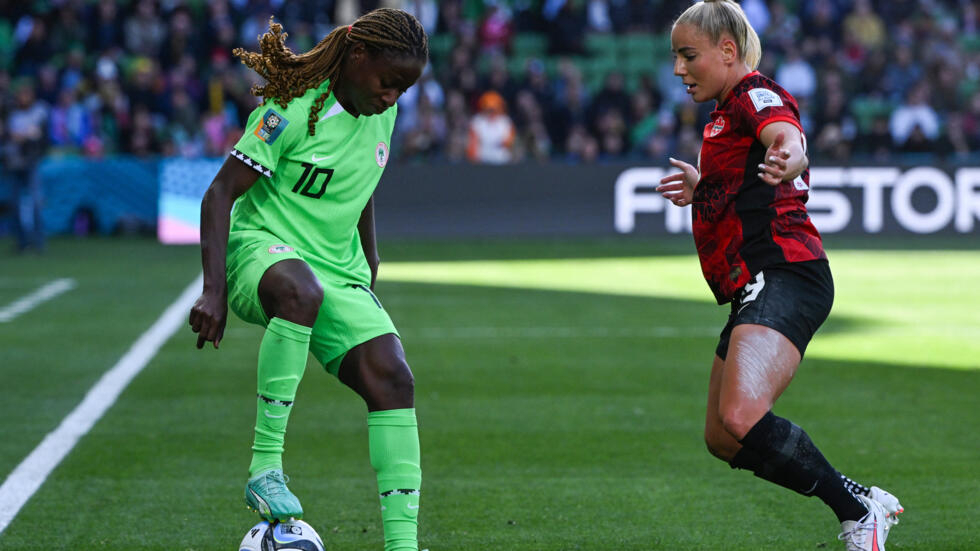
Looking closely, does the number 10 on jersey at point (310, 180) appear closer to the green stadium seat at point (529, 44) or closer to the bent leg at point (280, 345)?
the bent leg at point (280, 345)

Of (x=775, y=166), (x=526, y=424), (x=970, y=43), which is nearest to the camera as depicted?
(x=775, y=166)

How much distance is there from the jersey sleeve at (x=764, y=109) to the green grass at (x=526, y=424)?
60.1 inches

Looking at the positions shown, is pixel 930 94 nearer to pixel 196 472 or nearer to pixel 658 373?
pixel 658 373

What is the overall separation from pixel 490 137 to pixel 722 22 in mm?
16930

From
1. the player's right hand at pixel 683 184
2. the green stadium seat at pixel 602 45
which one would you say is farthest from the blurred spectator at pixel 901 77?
the player's right hand at pixel 683 184

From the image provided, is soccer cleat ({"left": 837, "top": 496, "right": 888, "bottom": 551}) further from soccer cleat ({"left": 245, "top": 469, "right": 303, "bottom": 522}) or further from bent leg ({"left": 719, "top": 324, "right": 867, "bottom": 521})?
soccer cleat ({"left": 245, "top": 469, "right": 303, "bottom": 522})

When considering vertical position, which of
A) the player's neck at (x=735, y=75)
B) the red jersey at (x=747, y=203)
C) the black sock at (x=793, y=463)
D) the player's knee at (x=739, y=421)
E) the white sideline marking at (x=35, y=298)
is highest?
the player's neck at (x=735, y=75)

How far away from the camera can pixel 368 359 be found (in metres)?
4.23

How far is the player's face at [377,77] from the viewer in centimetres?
420

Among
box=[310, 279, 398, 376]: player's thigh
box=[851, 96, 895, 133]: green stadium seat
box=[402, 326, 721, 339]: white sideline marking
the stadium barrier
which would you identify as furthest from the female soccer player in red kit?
box=[851, 96, 895, 133]: green stadium seat

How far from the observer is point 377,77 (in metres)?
4.22

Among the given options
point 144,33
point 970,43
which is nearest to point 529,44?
point 144,33

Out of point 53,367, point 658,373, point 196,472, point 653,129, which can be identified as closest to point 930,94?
point 653,129

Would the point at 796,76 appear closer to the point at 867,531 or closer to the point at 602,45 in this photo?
the point at 602,45
